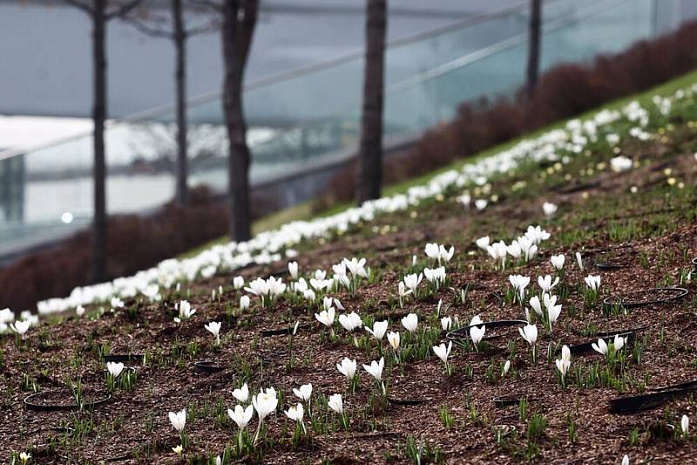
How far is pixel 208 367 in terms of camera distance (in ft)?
15.7

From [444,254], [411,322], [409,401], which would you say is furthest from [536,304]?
[444,254]

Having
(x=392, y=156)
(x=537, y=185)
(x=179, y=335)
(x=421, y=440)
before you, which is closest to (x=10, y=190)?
(x=392, y=156)

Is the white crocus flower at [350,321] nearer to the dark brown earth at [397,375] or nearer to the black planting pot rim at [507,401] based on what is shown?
the dark brown earth at [397,375]

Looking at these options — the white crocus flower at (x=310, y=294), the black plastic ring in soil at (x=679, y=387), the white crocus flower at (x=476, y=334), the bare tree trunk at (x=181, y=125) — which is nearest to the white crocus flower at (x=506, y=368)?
the white crocus flower at (x=476, y=334)

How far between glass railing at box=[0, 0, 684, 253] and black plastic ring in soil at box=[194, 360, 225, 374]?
18.7 m

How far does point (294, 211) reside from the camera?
23.0 meters

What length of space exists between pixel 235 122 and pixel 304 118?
39.1 ft

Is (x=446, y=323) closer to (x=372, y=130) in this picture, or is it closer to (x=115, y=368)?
(x=115, y=368)

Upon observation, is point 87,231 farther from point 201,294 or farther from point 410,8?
point 410,8

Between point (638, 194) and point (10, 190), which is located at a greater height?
point (10, 190)

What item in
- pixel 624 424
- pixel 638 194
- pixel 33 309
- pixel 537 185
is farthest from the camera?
pixel 33 309

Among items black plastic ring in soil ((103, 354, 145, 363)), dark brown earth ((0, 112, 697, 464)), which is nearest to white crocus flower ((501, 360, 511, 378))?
dark brown earth ((0, 112, 697, 464))

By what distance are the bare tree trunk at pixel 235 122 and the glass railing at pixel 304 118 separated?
8.56m

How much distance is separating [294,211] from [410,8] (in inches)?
1035
